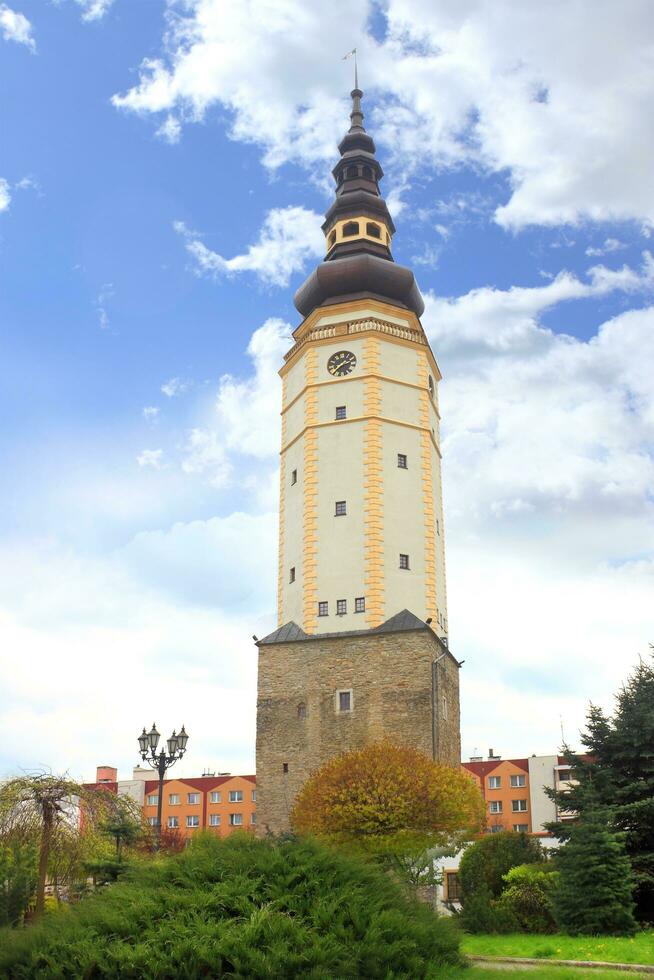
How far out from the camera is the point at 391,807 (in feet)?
76.4

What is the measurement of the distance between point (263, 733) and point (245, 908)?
66.9 ft

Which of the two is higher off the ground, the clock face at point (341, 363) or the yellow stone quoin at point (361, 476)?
the clock face at point (341, 363)

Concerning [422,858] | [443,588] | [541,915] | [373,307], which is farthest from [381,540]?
[541,915]

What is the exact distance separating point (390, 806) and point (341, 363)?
16990mm

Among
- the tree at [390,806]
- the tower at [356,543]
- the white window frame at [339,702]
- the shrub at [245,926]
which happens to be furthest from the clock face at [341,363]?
the shrub at [245,926]

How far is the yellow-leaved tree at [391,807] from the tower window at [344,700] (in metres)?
4.95

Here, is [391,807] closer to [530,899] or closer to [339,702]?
[530,899]

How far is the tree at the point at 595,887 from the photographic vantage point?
16828 mm

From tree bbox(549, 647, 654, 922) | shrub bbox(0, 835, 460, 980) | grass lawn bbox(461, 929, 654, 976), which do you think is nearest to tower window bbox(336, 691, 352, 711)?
tree bbox(549, 647, 654, 922)

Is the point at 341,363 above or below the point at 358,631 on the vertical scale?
above

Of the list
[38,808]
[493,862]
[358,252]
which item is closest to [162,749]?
[38,808]

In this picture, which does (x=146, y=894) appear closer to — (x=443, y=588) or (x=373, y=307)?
(x=443, y=588)

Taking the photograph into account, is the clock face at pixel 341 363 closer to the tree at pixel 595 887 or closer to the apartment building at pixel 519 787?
the tree at pixel 595 887

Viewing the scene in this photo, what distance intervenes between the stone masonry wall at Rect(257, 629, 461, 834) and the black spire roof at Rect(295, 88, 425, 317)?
43.9ft
